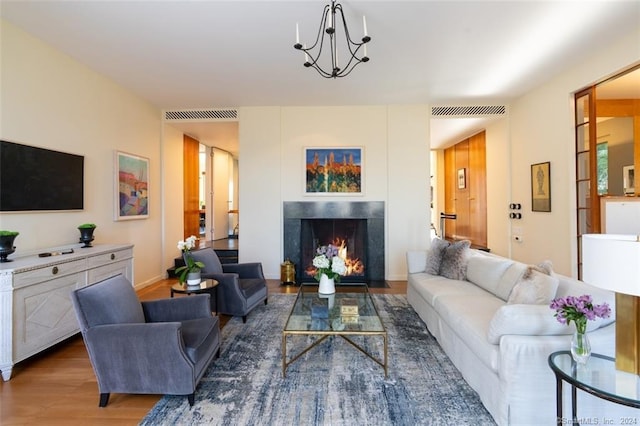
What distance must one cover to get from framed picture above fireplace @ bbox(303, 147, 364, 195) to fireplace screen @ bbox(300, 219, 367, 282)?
0.55 meters

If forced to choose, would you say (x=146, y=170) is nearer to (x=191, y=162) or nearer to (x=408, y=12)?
(x=191, y=162)

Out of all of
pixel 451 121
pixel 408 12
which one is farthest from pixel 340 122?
pixel 408 12

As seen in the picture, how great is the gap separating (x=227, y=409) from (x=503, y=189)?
5.38m

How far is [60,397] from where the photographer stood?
6.68 feet

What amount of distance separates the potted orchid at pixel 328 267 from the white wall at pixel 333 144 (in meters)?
2.34

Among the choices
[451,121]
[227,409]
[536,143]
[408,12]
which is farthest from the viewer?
[451,121]

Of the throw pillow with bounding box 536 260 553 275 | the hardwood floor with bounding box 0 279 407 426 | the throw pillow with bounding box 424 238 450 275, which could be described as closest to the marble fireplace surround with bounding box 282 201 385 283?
the throw pillow with bounding box 424 238 450 275

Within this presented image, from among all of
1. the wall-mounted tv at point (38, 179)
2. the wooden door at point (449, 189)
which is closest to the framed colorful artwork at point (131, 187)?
the wall-mounted tv at point (38, 179)

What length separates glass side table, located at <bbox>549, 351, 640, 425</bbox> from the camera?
122 centimetres

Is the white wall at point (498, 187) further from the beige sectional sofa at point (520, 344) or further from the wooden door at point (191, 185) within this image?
the wooden door at point (191, 185)

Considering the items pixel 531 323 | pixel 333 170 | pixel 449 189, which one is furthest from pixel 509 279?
pixel 449 189

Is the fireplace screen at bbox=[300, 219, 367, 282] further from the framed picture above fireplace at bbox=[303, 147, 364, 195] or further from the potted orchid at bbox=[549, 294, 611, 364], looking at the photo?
the potted orchid at bbox=[549, 294, 611, 364]

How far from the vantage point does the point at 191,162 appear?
20.4 ft

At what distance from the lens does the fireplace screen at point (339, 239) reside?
514 centimetres
